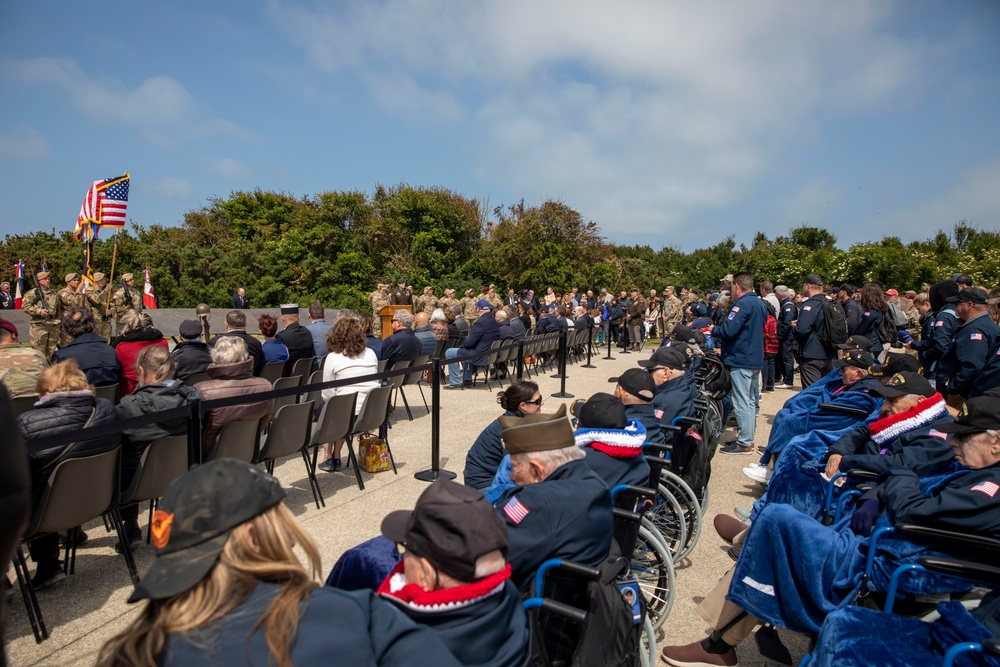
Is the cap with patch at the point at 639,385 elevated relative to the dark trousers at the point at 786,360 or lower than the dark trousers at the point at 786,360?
elevated

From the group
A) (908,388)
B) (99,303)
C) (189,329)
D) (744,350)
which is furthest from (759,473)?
(99,303)

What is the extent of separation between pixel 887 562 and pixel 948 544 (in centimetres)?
26

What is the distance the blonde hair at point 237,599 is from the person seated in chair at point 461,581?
0.35m

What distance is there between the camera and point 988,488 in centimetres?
266

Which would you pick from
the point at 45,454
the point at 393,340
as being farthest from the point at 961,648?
the point at 393,340

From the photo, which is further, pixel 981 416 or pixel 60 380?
pixel 60 380

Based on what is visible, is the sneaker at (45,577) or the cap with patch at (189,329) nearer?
the sneaker at (45,577)

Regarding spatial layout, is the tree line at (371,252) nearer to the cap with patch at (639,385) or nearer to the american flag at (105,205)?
the american flag at (105,205)

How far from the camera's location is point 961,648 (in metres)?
1.98

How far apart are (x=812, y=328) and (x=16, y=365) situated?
9722 mm

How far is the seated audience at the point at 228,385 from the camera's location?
4.83m

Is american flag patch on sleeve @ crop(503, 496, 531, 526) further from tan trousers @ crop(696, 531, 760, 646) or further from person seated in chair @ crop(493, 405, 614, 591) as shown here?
tan trousers @ crop(696, 531, 760, 646)

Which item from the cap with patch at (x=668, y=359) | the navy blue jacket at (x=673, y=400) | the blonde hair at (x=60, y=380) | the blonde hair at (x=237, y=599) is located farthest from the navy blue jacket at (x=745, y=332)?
the blonde hair at (x=237, y=599)

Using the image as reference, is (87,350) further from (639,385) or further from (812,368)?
(812,368)
